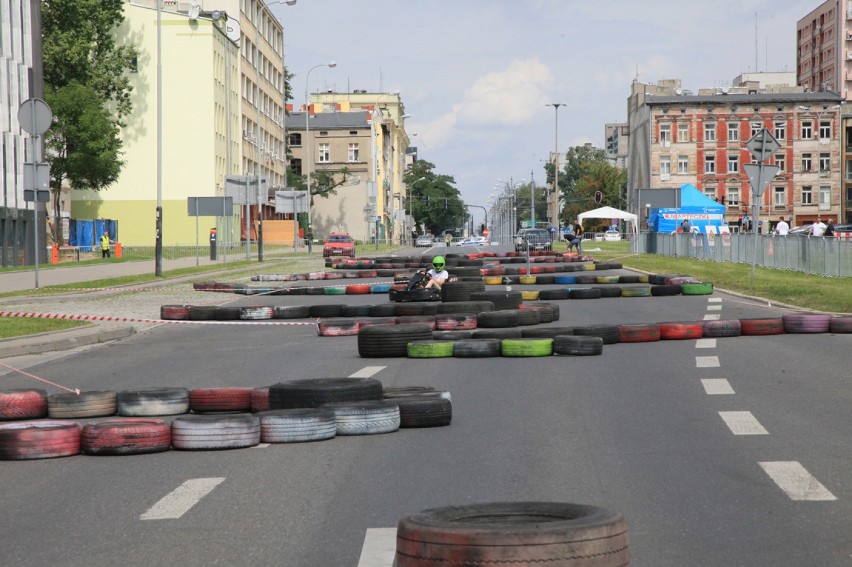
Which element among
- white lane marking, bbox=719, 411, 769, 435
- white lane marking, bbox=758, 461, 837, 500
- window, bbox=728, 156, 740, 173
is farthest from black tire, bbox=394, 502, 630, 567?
window, bbox=728, 156, 740, 173

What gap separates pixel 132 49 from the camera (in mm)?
70062

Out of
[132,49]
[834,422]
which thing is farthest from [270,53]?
Result: [834,422]

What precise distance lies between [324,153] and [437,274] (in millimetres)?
A: 119715

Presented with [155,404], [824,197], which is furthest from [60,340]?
[824,197]

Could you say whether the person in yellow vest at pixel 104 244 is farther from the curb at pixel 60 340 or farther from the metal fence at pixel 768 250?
the curb at pixel 60 340

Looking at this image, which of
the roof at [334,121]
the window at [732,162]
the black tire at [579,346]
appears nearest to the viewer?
the black tire at [579,346]

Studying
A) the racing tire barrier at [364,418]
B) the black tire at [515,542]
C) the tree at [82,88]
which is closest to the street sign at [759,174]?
the racing tire barrier at [364,418]

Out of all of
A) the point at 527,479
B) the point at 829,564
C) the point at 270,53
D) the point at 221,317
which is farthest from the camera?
the point at 270,53

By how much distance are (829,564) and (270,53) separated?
343ft

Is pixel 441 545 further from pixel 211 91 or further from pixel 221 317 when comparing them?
pixel 211 91

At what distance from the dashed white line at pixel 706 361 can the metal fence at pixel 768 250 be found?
12.2 m

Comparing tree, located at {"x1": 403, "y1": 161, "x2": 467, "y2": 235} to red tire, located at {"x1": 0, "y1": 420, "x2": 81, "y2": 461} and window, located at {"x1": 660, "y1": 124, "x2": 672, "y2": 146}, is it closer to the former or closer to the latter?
window, located at {"x1": 660, "y1": 124, "x2": 672, "y2": 146}

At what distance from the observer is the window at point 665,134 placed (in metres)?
106

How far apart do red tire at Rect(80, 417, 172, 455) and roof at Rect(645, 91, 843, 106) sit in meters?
101
